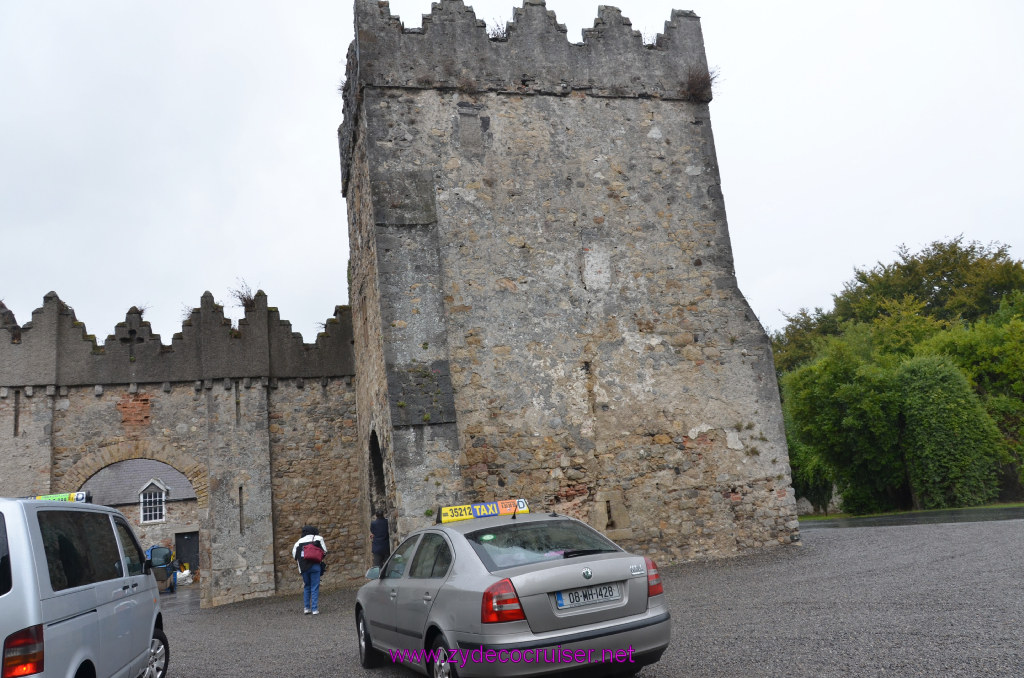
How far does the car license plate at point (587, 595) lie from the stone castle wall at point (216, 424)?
38.1 ft

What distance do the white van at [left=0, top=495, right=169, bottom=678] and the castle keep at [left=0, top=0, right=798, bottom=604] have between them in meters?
5.18

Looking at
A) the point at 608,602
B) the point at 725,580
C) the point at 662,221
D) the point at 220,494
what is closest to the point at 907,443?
the point at 662,221

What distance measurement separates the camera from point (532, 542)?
5.39 meters

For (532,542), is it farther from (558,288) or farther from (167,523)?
(167,523)

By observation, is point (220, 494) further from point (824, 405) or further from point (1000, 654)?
point (824, 405)

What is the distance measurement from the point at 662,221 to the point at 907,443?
15.7 meters

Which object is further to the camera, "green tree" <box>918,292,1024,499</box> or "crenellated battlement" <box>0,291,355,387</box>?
"green tree" <box>918,292,1024,499</box>

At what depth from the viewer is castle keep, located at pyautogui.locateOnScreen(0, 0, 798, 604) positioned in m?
11.6

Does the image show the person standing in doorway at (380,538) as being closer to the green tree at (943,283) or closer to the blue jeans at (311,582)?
the blue jeans at (311,582)

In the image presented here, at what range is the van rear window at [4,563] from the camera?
3830 millimetres

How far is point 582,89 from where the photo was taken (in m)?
13.1

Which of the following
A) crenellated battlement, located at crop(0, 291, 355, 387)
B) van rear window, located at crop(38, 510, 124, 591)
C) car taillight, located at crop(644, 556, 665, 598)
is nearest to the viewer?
van rear window, located at crop(38, 510, 124, 591)

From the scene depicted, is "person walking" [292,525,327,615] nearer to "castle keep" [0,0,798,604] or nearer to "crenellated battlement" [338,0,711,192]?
"castle keep" [0,0,798,604]

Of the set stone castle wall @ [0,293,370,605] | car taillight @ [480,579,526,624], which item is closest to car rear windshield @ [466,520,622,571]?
car taillight @ [480,579,526,624]
